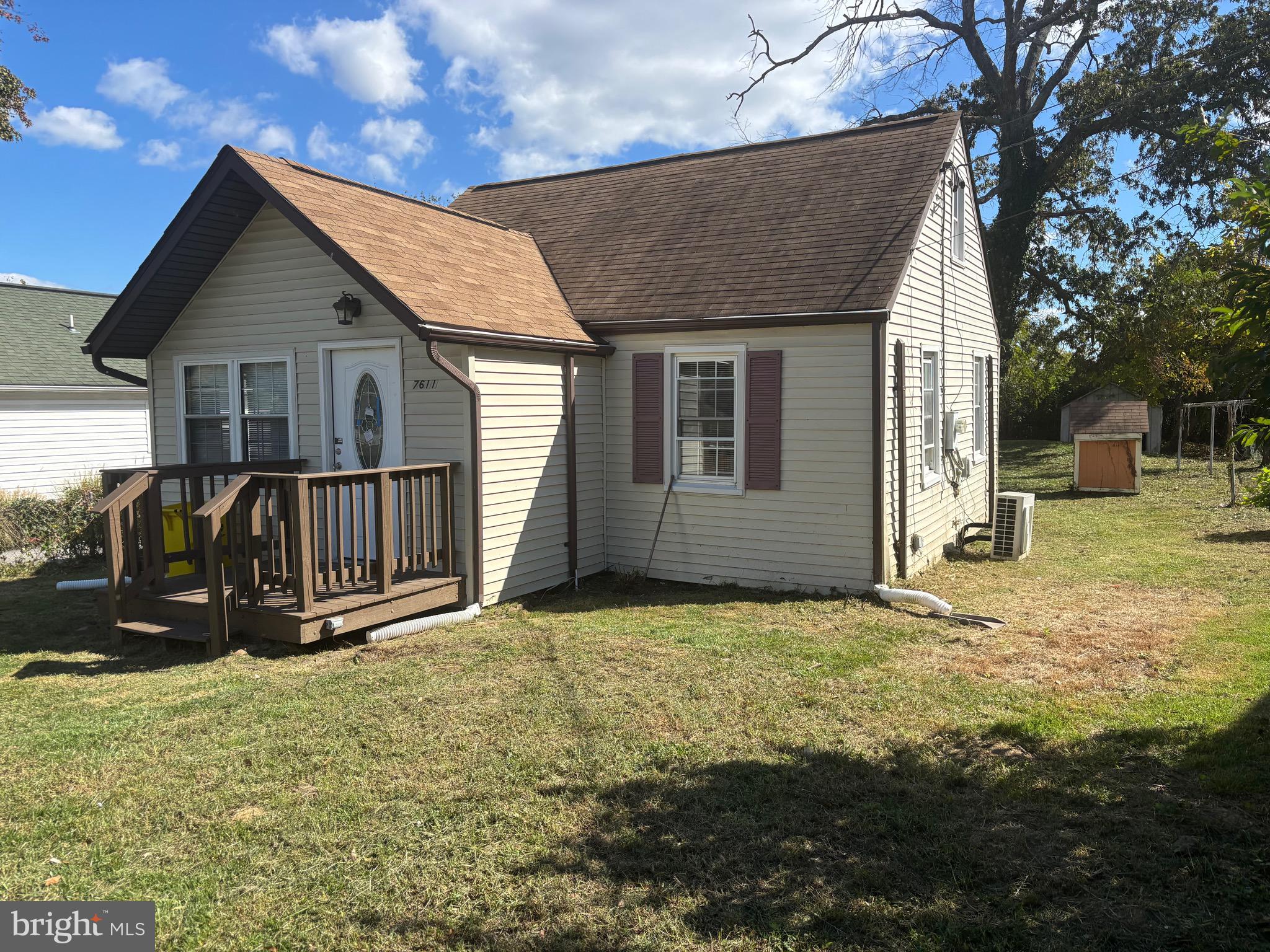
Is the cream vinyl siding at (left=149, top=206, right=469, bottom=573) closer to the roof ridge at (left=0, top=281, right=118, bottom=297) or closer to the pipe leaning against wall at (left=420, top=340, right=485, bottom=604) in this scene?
the pipe leaning against wall at (left=420, top=340, right=485, bottom=604)

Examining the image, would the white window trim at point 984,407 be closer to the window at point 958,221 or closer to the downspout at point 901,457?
the window at point 958,221

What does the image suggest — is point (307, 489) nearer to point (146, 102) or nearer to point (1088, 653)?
point (1088, 653)

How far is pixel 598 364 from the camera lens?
34.7ft

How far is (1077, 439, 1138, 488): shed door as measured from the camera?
1822 centimetres

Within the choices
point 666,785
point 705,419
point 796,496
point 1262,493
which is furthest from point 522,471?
point 1262,493

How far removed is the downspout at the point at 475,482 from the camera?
8156 millimetres

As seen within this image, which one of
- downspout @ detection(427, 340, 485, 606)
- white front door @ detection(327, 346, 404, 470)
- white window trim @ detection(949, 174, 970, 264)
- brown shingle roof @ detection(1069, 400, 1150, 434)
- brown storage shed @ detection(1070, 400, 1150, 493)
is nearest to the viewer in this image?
downspout @ detection(427, 340, 485, 606)

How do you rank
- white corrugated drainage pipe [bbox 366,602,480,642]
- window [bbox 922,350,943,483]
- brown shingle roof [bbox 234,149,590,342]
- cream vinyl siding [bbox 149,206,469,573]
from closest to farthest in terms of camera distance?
white corrugated drainage pipe [bbox 366,602,480,642] < brown shingle roof [bbox 234,149,590,342] < cream vinyl siding [bbox 149,206,469,573] < window [bbox 922,350,943,483]

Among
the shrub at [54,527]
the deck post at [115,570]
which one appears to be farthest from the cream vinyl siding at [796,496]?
the shrub at [54,527]

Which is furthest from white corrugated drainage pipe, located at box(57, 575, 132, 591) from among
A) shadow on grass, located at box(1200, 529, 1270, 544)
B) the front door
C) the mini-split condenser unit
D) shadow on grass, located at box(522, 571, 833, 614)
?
shadow on grass, located at box(1200, 529, 1270, 544)

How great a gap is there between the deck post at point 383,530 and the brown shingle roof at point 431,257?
1.51 m

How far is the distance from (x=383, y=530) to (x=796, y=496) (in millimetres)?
4394

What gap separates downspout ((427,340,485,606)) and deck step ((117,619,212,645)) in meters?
2.40

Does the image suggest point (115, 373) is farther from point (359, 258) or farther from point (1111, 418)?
point (1111, 418)
